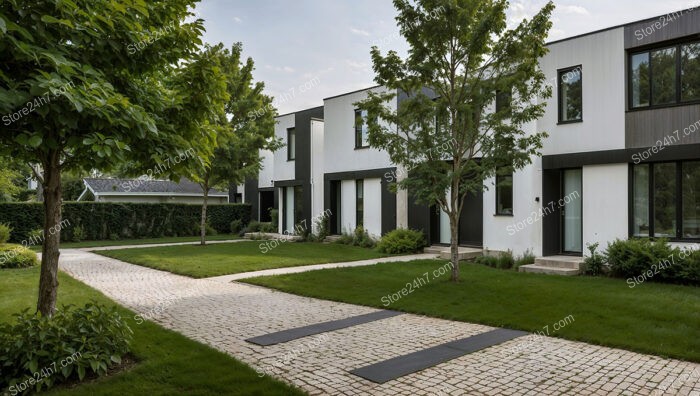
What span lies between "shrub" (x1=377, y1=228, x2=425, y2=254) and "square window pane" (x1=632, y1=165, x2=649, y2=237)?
6677mm

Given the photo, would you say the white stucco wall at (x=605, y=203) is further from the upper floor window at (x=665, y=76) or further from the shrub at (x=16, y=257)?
the shrub at (x=16, y=257)

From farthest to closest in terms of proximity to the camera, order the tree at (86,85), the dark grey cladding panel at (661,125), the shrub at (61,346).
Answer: the dark grey cladding panel at (661,125) < the shrub at (61,346) < the tree at (86,85)

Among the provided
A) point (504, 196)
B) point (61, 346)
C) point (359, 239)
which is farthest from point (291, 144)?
point (61, 346)

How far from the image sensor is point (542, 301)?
8602 millimetres

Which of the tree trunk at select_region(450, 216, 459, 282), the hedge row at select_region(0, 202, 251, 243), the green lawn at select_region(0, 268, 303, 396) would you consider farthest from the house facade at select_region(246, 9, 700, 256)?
the hedge row at select_region(0, 202, 251, 243)

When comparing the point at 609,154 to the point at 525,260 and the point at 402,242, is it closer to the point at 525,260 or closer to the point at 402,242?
the point at 525,260

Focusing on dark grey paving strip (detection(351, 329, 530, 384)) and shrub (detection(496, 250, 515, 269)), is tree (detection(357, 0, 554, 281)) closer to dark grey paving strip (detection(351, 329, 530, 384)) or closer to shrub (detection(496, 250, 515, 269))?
shrub (detection(496, 250, 515, 269))

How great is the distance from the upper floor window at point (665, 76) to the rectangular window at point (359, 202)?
1049cm

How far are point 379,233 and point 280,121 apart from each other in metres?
9.80

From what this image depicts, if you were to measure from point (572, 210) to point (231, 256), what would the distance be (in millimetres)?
10662

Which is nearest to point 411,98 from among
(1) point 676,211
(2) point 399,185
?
(2) point 399,185

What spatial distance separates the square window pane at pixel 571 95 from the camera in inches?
518

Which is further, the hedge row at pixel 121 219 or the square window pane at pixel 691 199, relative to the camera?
the hedge row at pixel 121 219

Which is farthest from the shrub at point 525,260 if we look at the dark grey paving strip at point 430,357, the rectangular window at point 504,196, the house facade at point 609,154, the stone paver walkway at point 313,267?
the dark grey paving strip at point 430,357
